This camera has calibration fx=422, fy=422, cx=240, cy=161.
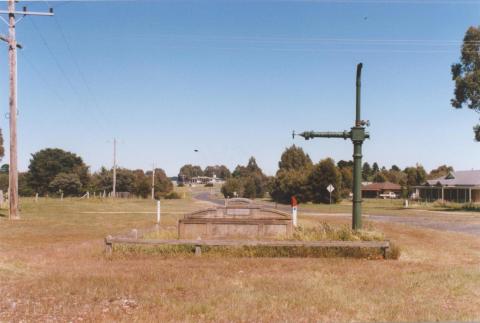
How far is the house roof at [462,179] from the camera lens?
54.7 meters

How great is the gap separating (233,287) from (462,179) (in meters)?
59.0

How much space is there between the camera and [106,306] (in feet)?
21.0

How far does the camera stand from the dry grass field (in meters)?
6.04

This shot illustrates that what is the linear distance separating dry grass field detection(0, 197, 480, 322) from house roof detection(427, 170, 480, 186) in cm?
4890

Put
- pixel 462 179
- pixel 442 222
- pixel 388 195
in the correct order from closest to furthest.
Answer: pixel 442 222, pixel 462 179, pixel 388 195

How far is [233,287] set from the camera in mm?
7473

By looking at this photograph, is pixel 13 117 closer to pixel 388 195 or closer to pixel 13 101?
pixel 13 101

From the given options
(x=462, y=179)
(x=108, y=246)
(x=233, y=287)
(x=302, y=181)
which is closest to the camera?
(x=233, y=287)

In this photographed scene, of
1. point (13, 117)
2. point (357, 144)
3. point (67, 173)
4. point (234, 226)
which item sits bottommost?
point (234, 226)

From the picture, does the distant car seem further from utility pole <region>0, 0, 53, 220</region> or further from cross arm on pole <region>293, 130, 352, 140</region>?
cross arm on pole <region>293, 130, 352, 140</region>

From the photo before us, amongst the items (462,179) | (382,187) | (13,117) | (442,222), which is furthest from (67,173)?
(442,222)

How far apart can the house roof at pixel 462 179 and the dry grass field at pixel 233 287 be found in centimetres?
4890

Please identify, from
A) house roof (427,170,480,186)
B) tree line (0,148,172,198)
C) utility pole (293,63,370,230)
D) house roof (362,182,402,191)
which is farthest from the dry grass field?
house roof (362,182,402,191)

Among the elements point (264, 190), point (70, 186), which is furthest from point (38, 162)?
point (264, 190)
